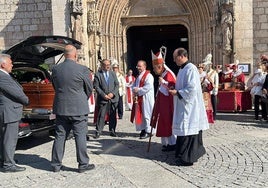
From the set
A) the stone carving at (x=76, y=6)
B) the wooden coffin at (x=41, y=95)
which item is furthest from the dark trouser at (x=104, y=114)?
the stone carving at (x=76, y=6)

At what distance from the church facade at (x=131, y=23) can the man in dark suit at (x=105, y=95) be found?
5532 millimetres

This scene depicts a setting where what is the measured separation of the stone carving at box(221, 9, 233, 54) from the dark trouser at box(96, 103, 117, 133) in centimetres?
648

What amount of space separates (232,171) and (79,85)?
2.56m

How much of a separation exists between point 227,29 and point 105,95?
6914 mm

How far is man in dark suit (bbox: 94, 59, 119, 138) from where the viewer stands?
26.8 ft

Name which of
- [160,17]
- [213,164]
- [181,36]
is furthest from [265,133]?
[181,36]

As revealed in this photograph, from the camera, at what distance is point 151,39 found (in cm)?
2098

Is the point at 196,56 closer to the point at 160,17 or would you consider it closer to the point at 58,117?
the point at 160,17

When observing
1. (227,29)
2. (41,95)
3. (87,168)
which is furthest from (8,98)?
(227,29)

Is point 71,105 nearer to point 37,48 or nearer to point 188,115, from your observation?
point 188,115

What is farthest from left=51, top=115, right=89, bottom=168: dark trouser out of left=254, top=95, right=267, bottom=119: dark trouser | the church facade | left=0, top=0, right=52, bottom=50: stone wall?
left=0, top=0, right=52, bottom=50: stone wall

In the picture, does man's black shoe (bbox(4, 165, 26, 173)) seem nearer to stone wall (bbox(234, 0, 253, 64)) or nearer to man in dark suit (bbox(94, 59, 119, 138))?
man in dark suit (bbox(94, 59, 119, 138))

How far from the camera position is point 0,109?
18.4ft

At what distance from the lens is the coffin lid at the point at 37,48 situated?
753 centimetres
